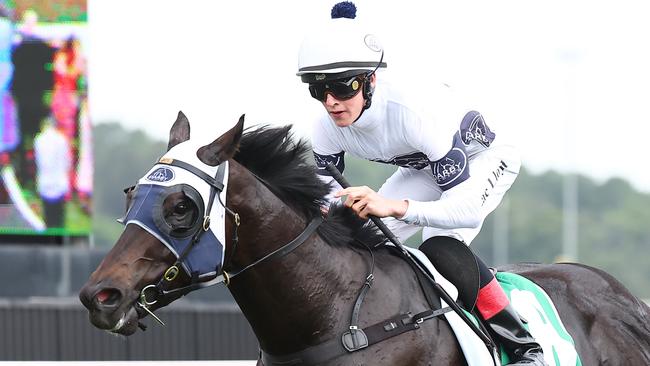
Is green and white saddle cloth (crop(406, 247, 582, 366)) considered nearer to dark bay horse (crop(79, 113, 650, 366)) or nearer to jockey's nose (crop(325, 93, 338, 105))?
dark bay horse (crop(79, 113, 650, 366))

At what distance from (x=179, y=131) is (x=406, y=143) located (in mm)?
897

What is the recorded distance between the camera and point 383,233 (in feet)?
14.0

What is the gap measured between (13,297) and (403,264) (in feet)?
18.5

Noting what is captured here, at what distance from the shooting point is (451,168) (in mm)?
4277

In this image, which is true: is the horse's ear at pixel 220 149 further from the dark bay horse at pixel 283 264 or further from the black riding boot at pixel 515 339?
the black riding boot at pixel 515 339

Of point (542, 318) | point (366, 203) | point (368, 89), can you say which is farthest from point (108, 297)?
point (542, 318)

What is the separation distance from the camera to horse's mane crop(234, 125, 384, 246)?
3992 mm

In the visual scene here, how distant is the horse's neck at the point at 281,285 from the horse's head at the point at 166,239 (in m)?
0.15

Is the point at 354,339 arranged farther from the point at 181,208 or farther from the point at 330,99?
the point at 330,99

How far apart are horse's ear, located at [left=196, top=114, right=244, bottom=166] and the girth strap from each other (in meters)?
0.71

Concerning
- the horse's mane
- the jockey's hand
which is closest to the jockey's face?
the horse's mane

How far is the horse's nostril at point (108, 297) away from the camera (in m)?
3.44

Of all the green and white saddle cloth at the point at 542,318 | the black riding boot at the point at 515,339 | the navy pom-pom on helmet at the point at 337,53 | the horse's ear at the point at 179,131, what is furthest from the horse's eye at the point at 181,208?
the green and white saddle cloth at the point at 542,318

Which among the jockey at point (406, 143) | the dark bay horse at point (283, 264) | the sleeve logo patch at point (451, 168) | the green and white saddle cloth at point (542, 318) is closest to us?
the dark bay horse at point (283, 264)
